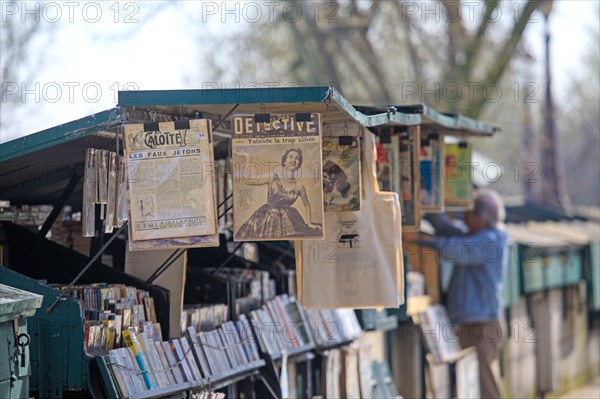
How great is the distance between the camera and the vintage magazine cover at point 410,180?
9297 millimetres

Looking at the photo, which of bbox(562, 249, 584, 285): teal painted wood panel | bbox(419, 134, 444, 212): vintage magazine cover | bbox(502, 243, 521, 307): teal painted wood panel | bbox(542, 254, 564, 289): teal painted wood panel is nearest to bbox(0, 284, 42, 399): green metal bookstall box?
bbox(419, 134, 444, 212): vintage magazine cover

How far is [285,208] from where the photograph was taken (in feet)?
23.2

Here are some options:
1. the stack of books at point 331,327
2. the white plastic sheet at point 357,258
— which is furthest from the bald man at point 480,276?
the white plastic sheet at point 357,258

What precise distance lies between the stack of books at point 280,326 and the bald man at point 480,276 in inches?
105

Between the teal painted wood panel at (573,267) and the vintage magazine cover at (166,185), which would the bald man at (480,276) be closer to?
the teal painted wood panel at (573,267)

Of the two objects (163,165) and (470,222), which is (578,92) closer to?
(470,222)

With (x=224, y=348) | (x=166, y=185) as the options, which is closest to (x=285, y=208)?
(x=166, y=185)

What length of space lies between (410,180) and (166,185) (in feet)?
10.0

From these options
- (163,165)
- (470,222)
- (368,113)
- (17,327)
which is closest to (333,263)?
(368,113)

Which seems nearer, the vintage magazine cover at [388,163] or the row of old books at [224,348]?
the row of old books at [224,348]

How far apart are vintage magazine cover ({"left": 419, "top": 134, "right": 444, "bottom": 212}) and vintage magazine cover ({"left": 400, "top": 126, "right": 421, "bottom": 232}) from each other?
2.55 ft

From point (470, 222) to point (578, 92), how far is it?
1189 inches

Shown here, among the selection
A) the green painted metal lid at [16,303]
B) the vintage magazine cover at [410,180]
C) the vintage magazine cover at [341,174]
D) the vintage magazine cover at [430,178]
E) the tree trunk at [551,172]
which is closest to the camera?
the green painted metal lid at [16,303]

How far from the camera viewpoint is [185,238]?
22.7ft
